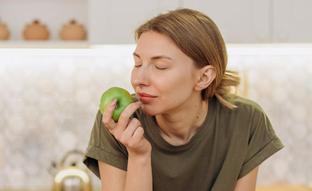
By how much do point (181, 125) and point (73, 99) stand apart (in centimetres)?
122

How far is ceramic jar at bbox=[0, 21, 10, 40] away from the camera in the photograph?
2352 millimetres

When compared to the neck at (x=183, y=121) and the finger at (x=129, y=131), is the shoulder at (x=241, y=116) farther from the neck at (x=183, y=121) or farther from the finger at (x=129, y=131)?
the finger at (x=129, y=131)

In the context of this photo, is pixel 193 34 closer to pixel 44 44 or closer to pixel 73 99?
pixel 44 44

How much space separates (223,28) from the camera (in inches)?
89.1

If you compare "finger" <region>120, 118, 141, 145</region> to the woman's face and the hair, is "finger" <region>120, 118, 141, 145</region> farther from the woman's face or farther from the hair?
the hair

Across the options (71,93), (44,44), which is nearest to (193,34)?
(44,44)

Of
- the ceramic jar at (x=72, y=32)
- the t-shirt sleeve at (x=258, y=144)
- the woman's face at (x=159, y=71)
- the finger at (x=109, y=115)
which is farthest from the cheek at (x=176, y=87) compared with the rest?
the ceramic jar at (x=72, y=32)

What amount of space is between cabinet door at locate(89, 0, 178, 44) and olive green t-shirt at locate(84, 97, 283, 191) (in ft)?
2.62

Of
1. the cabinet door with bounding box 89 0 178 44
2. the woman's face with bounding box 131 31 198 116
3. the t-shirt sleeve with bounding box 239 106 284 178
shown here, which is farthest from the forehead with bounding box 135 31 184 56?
the cabinet door with bounding box 89 0 178 44

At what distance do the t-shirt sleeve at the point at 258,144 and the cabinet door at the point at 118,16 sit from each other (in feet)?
2.79

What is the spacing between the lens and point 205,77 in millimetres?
1406

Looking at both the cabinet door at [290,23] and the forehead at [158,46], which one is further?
the cabinet door at [290,23]

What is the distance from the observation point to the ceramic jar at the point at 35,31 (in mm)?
2354

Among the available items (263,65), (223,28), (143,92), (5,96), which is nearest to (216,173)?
(143,92)
